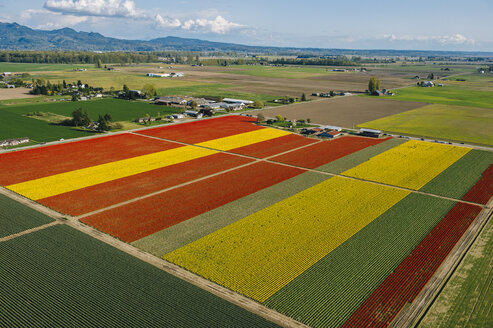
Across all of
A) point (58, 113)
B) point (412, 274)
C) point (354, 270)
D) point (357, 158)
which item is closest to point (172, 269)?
point (354, 270)

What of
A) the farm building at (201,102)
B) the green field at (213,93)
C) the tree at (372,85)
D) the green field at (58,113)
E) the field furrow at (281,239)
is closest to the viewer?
the field furrow at (281,239)

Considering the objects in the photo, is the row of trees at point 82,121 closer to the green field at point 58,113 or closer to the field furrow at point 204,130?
the green field at point 58,113

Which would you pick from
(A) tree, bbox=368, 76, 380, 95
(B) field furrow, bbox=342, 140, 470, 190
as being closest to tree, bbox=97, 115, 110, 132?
(B) field furrow, bbox=342, 140, 470, 190

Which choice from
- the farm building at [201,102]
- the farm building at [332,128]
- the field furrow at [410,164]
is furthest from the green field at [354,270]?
the farm building at [201,102]

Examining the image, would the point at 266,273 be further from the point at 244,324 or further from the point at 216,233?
the point at 216,233

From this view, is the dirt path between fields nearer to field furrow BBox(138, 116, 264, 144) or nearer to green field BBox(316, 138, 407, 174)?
green field BBox(316, 138, 407, 174)

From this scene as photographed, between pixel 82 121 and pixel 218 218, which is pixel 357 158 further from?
pixel 82 121
